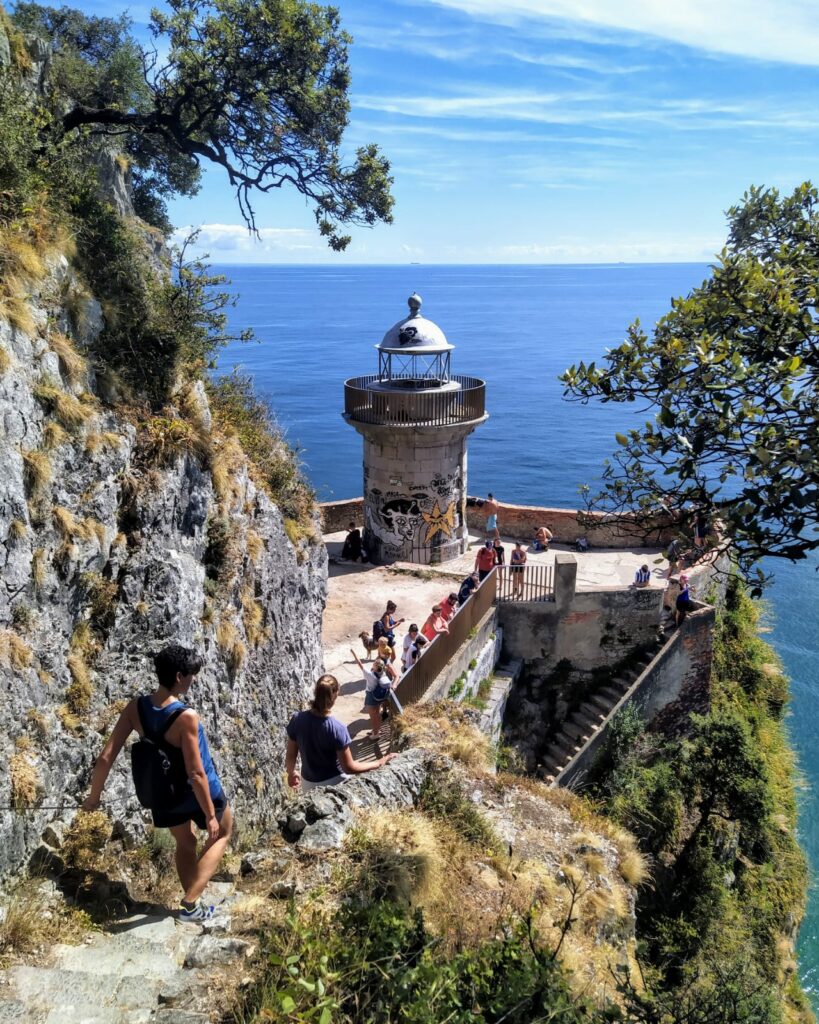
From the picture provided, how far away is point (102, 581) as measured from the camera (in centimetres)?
802

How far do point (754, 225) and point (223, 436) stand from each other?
740 cm

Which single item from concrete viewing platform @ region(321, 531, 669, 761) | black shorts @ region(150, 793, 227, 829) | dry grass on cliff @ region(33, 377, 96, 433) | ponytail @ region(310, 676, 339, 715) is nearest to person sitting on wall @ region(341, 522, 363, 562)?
concrete viewing platform @ region(321, 531, 669, 761)

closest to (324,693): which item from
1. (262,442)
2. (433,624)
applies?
(262,442)

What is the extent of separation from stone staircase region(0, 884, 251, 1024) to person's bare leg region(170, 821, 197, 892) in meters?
0.32

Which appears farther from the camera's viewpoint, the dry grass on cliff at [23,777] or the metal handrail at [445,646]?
Result: the metal handrail at [445,646]

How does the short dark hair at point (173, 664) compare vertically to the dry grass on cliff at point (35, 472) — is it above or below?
below

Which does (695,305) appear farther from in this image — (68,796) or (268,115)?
(268,115)

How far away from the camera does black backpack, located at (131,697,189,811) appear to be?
5348mm

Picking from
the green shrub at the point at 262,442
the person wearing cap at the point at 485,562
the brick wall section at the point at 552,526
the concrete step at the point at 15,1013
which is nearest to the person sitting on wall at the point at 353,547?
the person wearing cap at the point at 485,562

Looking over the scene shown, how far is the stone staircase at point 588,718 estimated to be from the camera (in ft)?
59.2

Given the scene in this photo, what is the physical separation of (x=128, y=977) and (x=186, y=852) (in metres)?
0.99

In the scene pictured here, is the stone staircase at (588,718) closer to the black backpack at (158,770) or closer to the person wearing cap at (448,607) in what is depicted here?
the person wearing cap at (448,607)

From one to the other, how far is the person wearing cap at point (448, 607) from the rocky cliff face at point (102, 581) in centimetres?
535

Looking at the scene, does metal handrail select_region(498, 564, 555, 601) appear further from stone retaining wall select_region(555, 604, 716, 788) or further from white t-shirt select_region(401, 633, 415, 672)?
white t-shirt select_region(401, 633, 415, 672)
